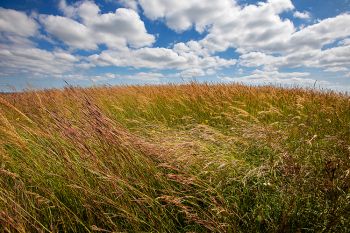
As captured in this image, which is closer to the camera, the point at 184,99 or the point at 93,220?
the point at 93,220

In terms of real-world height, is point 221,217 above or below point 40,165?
below

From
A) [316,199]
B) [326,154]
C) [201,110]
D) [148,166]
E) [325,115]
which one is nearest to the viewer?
[316,199]

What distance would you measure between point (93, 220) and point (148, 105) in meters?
4.73

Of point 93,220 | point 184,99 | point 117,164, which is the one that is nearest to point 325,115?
point 184,99

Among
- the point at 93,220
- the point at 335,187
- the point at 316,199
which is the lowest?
the point at 93,220

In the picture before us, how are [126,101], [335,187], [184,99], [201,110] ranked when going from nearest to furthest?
1. [335,187]
2. [201,110]
3. [184,99]
4. [126,101]

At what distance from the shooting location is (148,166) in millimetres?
2064

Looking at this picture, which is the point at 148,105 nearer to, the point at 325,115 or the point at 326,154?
the point at 325,115

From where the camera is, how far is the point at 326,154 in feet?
7.67

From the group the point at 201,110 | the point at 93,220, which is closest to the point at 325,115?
the point at 201,110

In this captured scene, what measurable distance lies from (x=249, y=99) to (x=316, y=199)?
436 centimetres

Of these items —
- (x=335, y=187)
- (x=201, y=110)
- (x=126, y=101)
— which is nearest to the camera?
(x=335, y=187)

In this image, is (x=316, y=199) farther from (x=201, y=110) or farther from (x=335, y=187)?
(x=201, y=110)

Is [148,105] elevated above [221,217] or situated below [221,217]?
above
